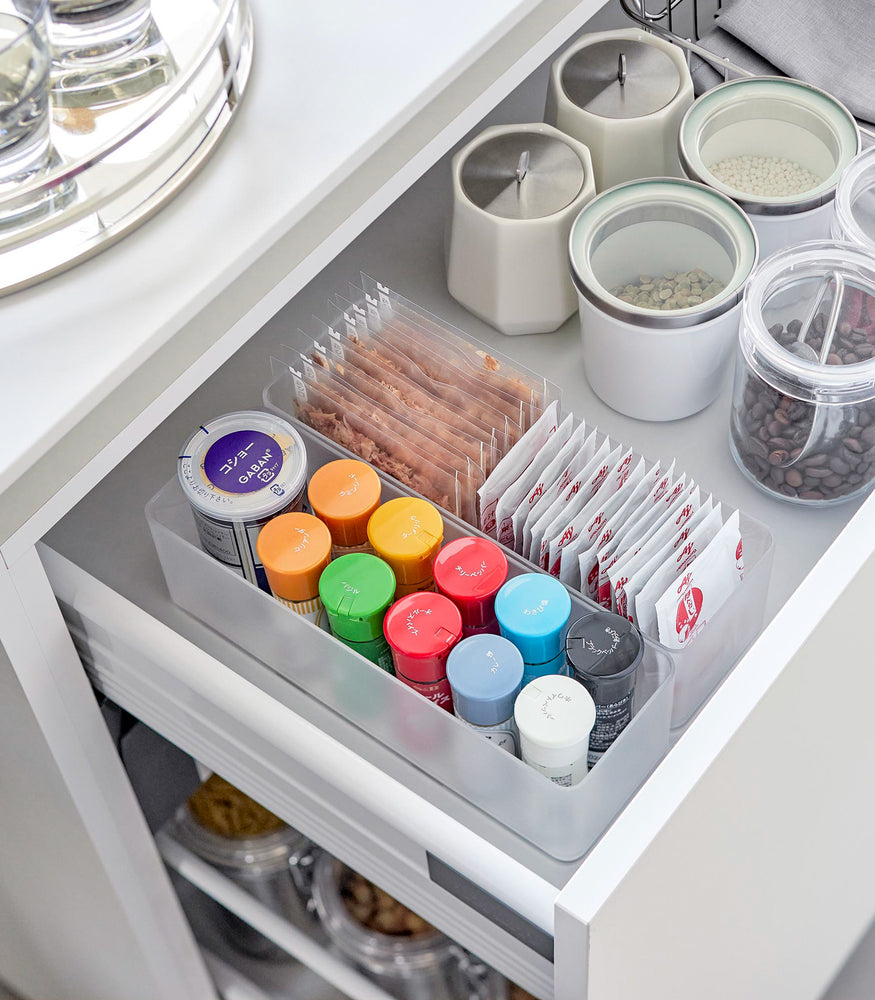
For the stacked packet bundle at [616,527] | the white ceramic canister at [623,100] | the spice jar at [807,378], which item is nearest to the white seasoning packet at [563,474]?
the stacked packet bundle at [616,527]

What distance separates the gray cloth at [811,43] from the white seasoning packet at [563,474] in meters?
0.35

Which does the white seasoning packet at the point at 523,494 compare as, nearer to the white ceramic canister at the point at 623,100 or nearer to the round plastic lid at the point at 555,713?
the round plastic lid at the point at 555,713

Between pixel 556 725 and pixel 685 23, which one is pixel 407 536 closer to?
pixel 556 725

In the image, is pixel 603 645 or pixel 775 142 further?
pixel 775 142

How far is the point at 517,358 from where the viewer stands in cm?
85

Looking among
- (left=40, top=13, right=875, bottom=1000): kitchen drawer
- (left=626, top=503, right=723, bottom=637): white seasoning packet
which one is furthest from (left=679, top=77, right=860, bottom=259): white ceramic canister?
(left=626, top=503, right=723, bottom=637): white seasoning packet

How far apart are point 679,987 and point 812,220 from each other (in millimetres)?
470

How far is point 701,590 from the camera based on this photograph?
662mm

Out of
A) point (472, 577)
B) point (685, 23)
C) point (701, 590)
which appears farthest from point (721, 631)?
point (685, 23)

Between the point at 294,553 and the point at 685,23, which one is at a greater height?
the point at 685,23

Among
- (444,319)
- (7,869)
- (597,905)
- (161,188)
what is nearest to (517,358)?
(444,319)

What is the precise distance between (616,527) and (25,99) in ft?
1.21

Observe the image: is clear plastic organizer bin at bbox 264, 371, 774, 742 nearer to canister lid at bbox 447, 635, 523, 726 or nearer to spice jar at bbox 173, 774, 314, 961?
canister lid at bbox 447, 635, 523, 726

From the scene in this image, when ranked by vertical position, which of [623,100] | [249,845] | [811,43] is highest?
[811,43]
